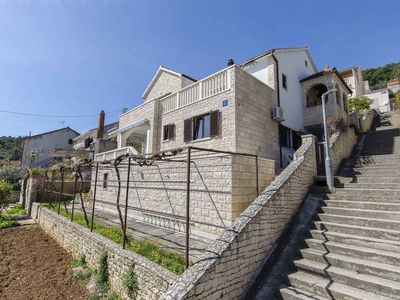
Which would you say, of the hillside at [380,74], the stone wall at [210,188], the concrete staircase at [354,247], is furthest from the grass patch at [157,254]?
the hillside at [380,74]

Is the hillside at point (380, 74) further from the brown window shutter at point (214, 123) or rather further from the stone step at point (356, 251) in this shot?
the stone step at point (356, 251)

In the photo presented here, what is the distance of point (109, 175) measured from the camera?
54.9ft

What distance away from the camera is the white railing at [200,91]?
1216 centimetres

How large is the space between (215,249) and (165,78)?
1708cm

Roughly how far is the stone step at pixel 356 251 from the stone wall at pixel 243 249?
0.95 m

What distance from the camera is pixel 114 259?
23.1 feet

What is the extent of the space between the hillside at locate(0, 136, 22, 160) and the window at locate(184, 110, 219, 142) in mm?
62377

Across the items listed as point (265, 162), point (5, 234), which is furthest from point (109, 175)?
point (265, 162)

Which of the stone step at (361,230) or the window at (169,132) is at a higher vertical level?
the window at (169,132)

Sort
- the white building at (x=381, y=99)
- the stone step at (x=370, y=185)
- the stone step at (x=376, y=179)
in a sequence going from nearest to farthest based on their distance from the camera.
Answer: the stone step at (x=370, y=185) → the stone step at (x=376, y=179) → the white building at (x=381, y=99)

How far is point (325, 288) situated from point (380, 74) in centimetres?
6951

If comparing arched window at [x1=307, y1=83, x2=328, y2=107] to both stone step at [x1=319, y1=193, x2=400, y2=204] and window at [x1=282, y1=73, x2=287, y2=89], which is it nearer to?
window at [x1=282, y1=73, x2=287, y2=89]

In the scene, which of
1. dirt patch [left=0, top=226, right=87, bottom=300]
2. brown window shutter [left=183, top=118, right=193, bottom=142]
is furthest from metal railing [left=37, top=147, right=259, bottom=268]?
dirt patch [left=0, top=226, right=87, bottom=300]

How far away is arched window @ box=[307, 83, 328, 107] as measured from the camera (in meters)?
18.7
